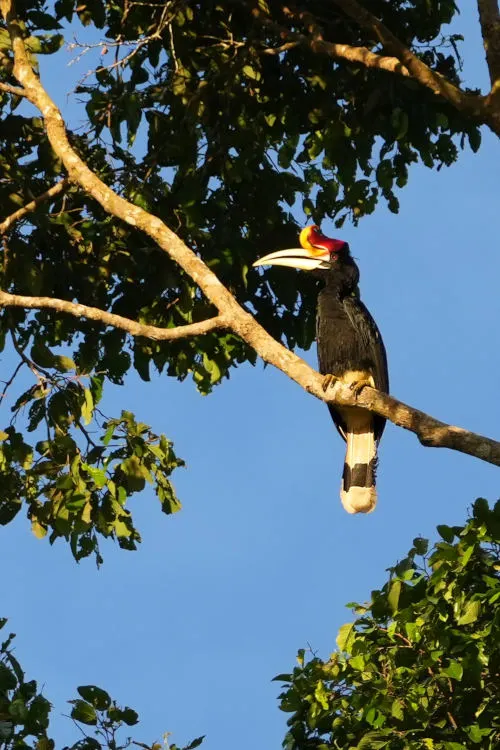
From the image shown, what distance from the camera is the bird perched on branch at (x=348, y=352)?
23.3 feet

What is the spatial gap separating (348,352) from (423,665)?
6.08 ft

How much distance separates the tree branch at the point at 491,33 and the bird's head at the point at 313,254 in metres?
1.57

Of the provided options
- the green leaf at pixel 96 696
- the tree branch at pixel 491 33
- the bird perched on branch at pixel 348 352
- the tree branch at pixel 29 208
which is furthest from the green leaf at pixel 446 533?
the tree branch at pixel 29 208

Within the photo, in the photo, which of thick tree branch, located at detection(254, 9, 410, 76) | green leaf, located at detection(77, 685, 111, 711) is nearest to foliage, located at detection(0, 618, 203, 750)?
green leaf, located at detection(77, 685, 111, 711)

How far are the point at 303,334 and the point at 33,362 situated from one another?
5.14ft

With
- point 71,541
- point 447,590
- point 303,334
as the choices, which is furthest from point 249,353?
point 447,590

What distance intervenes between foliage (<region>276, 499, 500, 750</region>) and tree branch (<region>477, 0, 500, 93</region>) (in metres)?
2.04

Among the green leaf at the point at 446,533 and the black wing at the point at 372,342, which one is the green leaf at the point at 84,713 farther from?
the black wing at the point at 372,342

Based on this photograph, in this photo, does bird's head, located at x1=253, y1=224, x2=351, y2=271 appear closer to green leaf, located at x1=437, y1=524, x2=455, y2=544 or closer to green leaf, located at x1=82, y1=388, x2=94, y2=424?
green leaf, located at x1=82, y1=388, x2=94, y2=424

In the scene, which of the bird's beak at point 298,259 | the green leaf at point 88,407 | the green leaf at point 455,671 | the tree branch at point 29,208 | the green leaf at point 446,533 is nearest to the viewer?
the green leaf at point 455,671

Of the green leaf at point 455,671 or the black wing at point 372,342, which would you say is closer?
the green leaf at point 455,671

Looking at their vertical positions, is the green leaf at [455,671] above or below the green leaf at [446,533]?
below

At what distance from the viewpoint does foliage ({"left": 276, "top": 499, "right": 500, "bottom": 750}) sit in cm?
601

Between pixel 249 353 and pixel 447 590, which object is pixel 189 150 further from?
pixel 447 590
